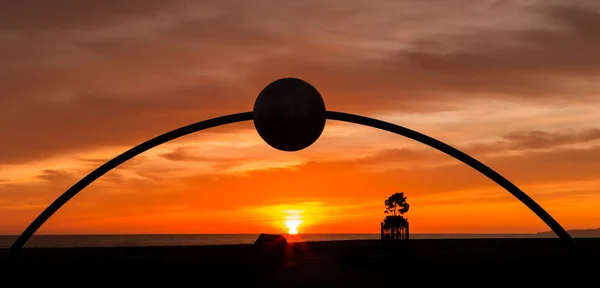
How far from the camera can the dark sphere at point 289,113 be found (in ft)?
89.8

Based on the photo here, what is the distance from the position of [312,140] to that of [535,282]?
10.3 m

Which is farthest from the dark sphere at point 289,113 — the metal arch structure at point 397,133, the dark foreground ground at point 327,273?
the dark foreground ground at point 327,273

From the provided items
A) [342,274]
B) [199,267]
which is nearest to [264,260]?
[199,267]

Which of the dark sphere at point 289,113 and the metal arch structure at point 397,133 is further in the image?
the metal arch structure at point 397,133

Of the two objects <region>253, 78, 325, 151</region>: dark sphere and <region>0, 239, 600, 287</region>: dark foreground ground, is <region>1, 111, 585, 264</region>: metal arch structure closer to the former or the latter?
<region>0, 239, 600, 287</region>: dark foreground ground

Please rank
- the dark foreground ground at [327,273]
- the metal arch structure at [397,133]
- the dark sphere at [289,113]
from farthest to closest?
the metal arch structure at [397,133] → the dark foreground ground at [327,273] → the dark sphere at [289,113]

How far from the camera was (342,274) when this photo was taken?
3177cm

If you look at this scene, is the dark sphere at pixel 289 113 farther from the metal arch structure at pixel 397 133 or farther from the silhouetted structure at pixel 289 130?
the metal arch structure at pixel 397 133

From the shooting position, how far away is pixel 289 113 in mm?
27344

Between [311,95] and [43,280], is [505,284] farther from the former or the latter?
[43,280]

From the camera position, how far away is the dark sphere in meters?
27.4

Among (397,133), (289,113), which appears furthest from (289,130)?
(397,133)

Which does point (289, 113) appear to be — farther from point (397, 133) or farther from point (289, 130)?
point (397, 133)

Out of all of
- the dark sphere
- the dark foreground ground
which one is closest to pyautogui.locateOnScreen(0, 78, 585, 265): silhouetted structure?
the dark sphere
